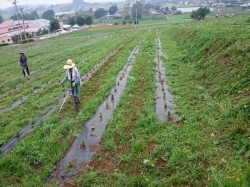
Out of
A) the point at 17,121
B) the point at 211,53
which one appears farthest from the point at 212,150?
the point at 211,53

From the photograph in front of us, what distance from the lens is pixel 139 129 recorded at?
26.1 ft

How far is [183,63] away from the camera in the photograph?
16609 millimetres

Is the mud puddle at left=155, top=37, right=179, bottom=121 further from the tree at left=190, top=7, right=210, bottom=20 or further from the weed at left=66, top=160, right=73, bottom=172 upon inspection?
the tree at left=190, top=7, right=210, bottom=20

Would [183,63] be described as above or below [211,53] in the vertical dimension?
below

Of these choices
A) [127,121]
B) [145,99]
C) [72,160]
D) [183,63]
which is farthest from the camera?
[183,63]

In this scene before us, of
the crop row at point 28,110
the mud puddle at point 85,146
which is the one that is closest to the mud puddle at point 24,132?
the crop row at point 28,110

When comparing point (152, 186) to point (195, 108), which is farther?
point (195, 108)

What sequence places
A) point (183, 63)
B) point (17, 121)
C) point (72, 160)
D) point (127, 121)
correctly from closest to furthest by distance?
point (72, 160) → point (127, 121) → point (17, 121) → point (183, 63)

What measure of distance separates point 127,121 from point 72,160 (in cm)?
265

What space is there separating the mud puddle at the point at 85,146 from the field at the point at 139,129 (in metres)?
0.03

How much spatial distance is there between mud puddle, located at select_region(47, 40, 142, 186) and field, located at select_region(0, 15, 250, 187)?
0.09 feet

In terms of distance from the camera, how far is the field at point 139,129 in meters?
5.77

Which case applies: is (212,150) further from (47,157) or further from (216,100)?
(47,157)

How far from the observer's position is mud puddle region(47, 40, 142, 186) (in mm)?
6152
